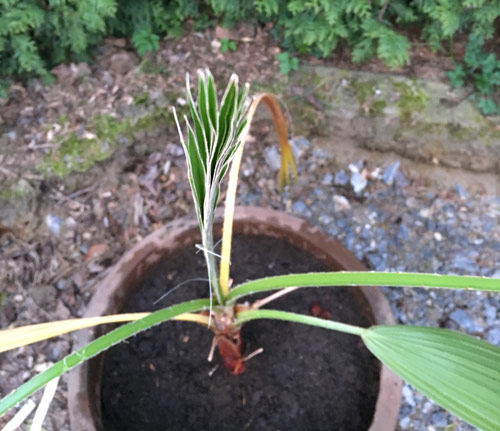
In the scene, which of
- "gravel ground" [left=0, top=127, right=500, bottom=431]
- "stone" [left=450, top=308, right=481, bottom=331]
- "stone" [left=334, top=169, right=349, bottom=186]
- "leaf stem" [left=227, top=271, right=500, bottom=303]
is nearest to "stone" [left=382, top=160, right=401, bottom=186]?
"gravel ground" [left=0, top=127, right=500, bottom=431]

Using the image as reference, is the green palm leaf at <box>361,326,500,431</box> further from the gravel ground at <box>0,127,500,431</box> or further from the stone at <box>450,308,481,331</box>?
the stone at <box>450,308,481,331</box>

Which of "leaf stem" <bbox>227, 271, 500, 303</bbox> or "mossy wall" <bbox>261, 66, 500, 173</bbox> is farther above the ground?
"leaf stem" <bbox>227, 271, 500, 303</bbox>

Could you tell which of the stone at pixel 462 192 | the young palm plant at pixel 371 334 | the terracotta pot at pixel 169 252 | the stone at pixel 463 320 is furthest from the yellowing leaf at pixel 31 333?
the stone at pixel 462 192

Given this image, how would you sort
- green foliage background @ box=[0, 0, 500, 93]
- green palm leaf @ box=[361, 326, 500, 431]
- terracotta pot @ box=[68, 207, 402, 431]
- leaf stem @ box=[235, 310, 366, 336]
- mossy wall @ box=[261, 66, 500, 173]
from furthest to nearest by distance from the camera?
mossy wall @ box=[261, 66, 500, 173] < green foliage background @ box=[0, 0, 500, 93] < terracotta pot @ box=[68, 207, 402, 431] < leaf stem @ box=[235, 310, 366, 336] < green palm leaf @ box=[361, 326, 500, 431]

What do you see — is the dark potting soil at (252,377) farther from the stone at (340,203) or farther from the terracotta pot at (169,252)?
the stone at (340,203)

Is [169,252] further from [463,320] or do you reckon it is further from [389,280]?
[463,320]

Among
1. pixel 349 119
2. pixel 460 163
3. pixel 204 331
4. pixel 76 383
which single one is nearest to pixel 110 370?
pixel 76 383
